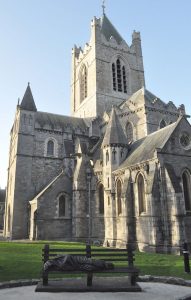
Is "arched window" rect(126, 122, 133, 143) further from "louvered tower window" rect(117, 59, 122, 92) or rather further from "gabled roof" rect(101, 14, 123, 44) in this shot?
"gabled roof" rect(101, 14, 123, 44)

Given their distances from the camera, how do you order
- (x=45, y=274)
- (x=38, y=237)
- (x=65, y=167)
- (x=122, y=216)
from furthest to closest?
1. (x=65, y=167)
2. (x=38, y=237)
3. (x=122, y=216)
4. (x=45, y=274)

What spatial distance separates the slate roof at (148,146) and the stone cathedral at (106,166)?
117mm

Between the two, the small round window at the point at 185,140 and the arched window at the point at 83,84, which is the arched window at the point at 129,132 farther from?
the arched window at the point at 83,84

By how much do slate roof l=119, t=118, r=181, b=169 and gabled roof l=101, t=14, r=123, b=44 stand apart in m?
29.7

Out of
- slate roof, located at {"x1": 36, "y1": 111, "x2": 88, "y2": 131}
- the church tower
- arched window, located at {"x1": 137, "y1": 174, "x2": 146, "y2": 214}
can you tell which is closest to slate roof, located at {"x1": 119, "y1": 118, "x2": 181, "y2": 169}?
arched window, located at {"x1": 137, "y1": 174, "x2": 146, "y2": 214}

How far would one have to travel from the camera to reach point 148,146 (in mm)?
24391

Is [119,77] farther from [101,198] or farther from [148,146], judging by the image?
[148,146]

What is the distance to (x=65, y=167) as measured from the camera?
34406 millimetres

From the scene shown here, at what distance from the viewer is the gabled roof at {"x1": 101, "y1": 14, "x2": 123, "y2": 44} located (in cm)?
4997

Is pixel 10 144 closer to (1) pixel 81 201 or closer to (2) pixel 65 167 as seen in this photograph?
(2) pixel 65 167

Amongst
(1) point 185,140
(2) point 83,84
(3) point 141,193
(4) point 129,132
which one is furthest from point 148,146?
(2) point 83,84

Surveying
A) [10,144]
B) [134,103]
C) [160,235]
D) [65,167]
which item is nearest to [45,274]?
[160,235]

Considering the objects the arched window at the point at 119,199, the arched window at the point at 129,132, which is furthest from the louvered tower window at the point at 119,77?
the arched window at the point at 119,199

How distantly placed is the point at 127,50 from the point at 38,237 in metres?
36.7
